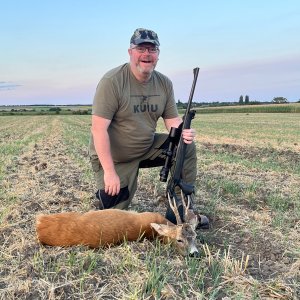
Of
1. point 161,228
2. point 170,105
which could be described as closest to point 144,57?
point 170,105

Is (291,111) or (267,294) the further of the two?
(291,111)

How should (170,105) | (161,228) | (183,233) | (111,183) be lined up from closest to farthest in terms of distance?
(183,233) < (161,228) < (111,183) < (170,105)

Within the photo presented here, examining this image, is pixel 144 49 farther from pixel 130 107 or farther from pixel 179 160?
pixel 179 160

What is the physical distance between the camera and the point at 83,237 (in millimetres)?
4488

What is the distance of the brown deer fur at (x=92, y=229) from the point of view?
14.8 feet

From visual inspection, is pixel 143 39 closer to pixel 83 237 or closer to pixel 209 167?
pixel 83 237

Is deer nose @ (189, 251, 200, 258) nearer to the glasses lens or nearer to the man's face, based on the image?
the man's face

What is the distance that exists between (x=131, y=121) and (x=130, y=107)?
21cm

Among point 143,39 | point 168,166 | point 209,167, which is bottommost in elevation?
point 209,167

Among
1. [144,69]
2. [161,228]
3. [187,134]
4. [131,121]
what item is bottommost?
[161,228]

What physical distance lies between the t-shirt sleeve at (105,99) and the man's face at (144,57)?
1.31ft

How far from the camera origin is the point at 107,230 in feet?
15.0

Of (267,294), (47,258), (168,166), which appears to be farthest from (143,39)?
(267,294)

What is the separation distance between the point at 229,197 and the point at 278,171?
10.2 feet
